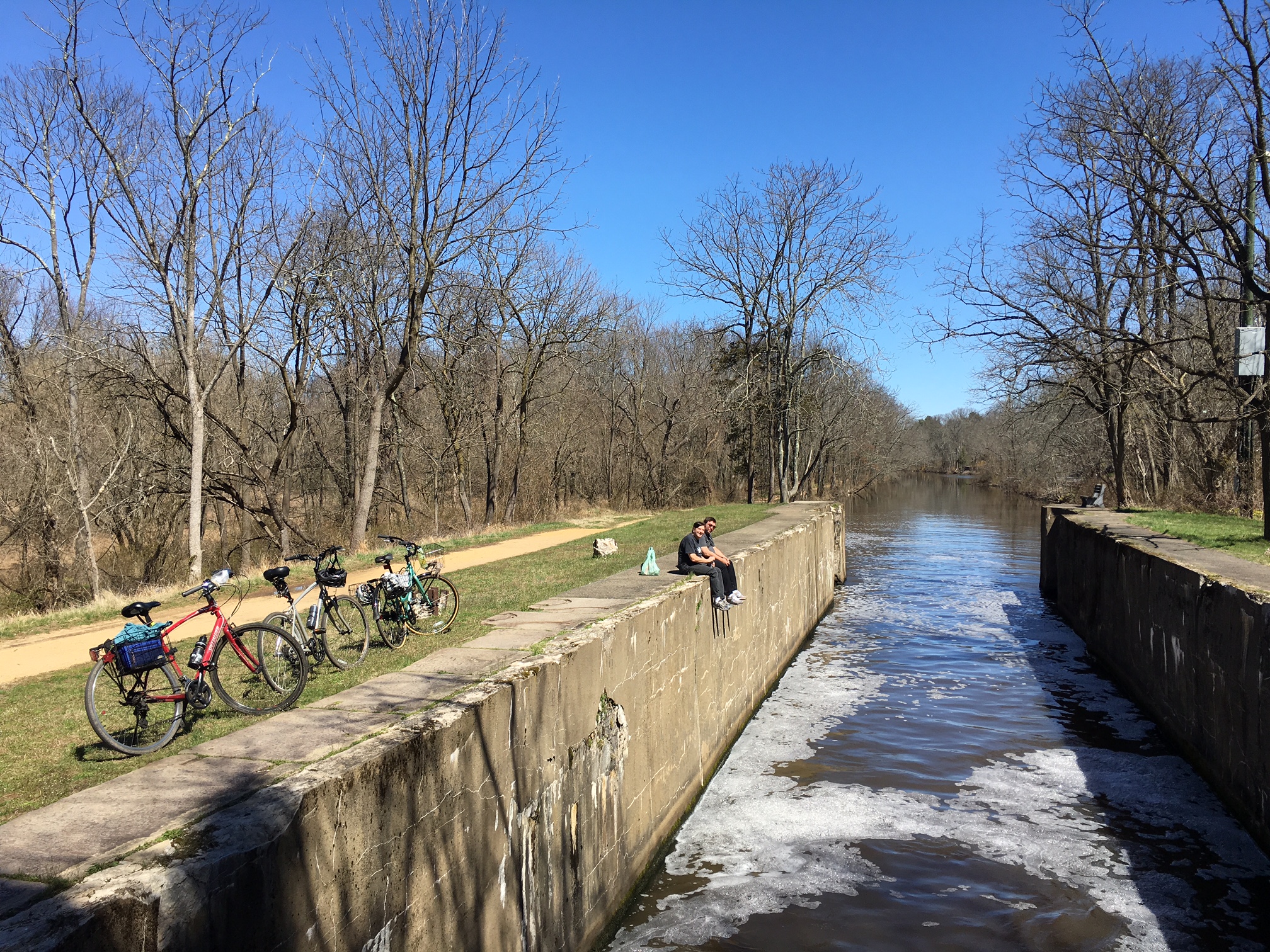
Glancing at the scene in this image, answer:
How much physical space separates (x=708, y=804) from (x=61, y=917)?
24.9 ft

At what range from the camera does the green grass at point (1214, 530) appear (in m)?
13.1

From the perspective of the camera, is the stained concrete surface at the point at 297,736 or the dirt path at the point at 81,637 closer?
the stained concrete surface at the point at 297,736

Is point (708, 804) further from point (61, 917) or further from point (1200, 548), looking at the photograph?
point (1200, 548)

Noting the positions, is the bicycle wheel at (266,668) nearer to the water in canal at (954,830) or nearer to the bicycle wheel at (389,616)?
the bicycle wheel at (389,616)

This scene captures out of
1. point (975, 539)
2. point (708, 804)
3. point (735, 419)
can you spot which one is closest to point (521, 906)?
point (708, 804)

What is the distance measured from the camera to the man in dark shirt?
35.7 feet

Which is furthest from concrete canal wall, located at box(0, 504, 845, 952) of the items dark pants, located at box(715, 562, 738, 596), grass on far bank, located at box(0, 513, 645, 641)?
grass on far bank, located at box(0, 513, 645, 641)

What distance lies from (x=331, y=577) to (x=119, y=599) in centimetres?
658

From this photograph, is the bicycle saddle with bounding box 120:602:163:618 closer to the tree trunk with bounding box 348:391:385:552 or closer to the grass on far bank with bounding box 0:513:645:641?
the grass on far bank with bounding box 0:513:645:641

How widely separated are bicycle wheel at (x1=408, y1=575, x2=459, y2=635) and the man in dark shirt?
10.6 ft

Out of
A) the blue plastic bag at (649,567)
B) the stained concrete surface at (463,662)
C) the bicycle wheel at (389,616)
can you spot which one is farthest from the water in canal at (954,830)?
the bicycle wheel at (389,616)

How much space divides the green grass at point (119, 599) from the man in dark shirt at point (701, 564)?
5107 millimetres

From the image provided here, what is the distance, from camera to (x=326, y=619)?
7723 mm

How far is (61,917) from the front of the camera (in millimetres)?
2637
